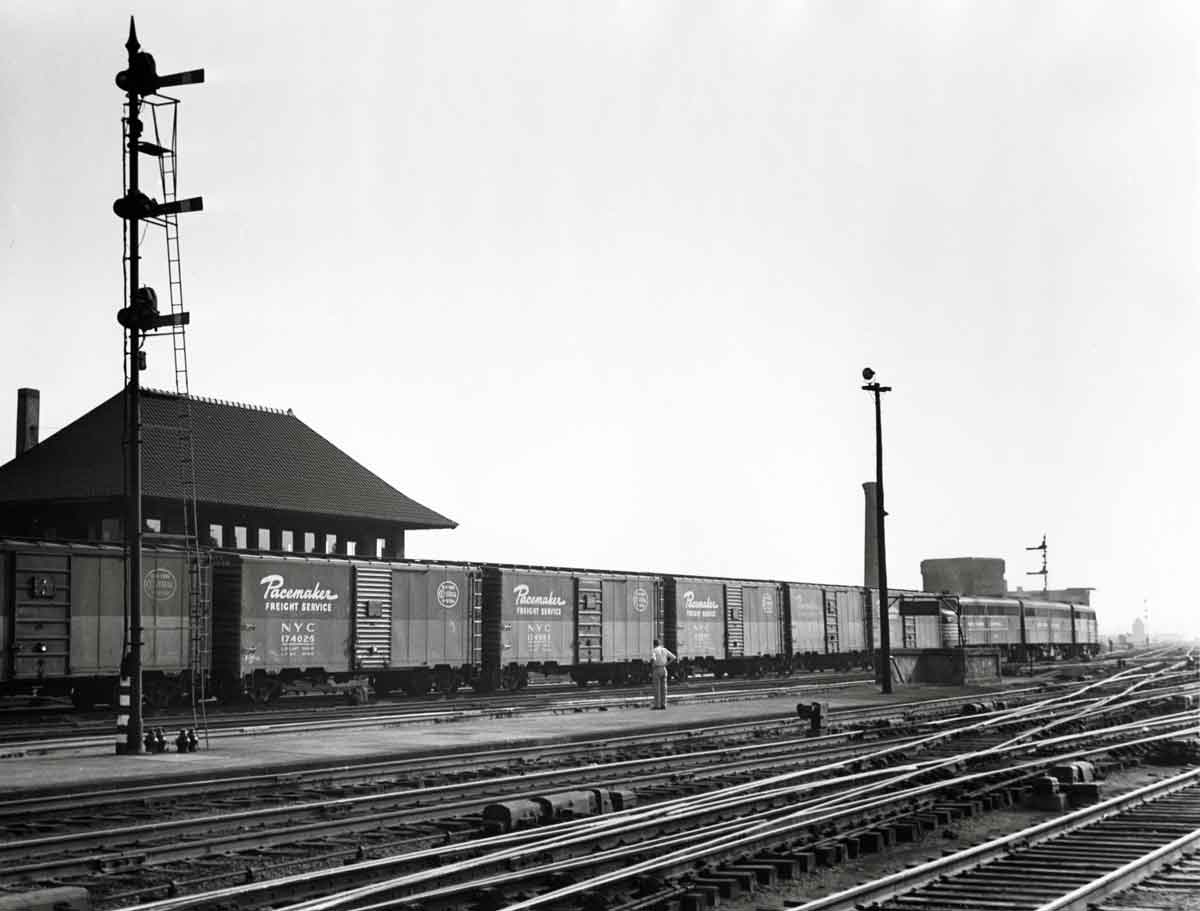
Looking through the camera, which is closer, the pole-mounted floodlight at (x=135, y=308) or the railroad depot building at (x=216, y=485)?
the pole-mounted floodlight at (x=135, y=308)

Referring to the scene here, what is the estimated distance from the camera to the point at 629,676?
39.7 meters

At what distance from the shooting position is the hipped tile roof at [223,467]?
40625 millimetres

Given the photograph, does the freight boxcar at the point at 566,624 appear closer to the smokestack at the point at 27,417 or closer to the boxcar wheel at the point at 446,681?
the boxcar wheel at the point at 446,681

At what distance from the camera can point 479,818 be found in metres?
11.6

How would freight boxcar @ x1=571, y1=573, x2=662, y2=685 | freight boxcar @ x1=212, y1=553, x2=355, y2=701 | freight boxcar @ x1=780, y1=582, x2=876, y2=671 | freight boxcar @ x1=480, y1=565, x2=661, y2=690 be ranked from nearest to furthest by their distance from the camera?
freight boxcar @ x1=212, y1=553, x2=355, y2=701 → freight boxcar @ x1=480, y1=565, x2=661, y2=690 → freight boxcar @ x1=571, y1=573, x2=662, y2=685 → freight boxcar @ x1=780, y1=582, x2=876, y2=671

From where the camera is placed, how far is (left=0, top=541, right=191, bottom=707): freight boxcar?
23422 millimetres

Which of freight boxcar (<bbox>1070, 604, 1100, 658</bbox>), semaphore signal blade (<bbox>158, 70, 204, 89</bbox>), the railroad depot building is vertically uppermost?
semaphore signal blade (<bbox>158, 70, 204, 89</bbox>)

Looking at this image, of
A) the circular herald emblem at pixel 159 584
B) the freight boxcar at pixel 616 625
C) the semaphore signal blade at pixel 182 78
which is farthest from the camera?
the freight boxcar at pixel 616 625

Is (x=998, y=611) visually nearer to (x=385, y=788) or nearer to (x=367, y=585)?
(x=367, y=585)

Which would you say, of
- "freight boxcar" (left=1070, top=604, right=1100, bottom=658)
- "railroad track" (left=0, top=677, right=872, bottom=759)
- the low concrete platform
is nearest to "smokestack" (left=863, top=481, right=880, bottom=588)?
"freight boxcar" (left=1070, top=604, right=1100, bottom=658)

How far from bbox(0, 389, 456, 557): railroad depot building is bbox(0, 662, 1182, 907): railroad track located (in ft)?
80.9

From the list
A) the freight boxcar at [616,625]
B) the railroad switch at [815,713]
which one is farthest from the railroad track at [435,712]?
the railroad switch at [815,713]

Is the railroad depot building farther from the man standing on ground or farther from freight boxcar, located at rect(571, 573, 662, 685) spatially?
A: the man standing on ground

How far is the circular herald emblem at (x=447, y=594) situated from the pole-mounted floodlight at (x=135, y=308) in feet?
49.7
